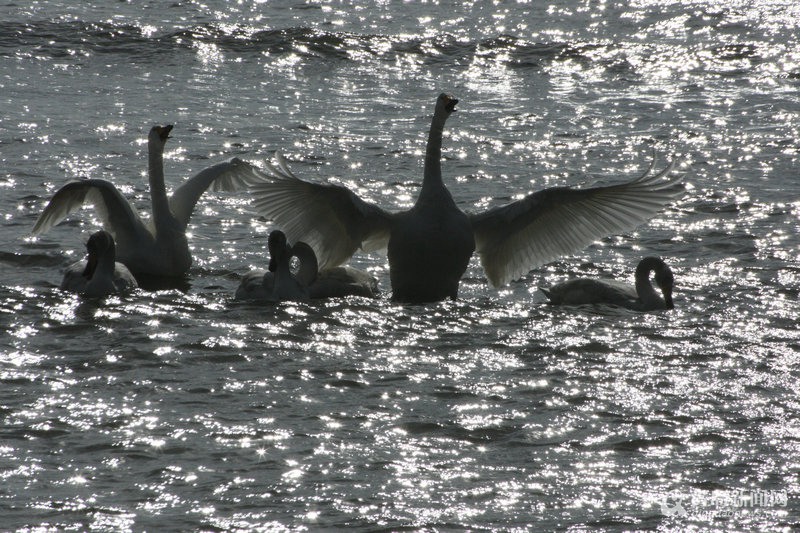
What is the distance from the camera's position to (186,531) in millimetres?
6414

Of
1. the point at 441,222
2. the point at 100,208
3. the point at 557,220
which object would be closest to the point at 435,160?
the point at 441,222

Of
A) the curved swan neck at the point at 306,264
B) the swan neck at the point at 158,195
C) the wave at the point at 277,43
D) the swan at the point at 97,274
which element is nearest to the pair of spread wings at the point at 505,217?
the curved swan neck at the point at 306,264

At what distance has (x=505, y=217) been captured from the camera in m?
12.0

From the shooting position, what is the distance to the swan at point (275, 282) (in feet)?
37.0

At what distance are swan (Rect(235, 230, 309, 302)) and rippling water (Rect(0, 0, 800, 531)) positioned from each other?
19cm

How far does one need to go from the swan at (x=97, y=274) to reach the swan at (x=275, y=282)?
3.66 feet

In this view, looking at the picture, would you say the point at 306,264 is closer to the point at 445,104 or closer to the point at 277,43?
the point at 445,104

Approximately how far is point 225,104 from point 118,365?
11578 millimetres

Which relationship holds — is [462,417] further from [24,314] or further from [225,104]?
[225,104]

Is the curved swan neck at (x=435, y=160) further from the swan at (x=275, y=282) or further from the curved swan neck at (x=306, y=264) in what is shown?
the swan at (x=275, y=282)

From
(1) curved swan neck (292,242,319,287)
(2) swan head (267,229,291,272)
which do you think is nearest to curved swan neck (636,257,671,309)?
(1) curved swan neck (292,242,319,287)

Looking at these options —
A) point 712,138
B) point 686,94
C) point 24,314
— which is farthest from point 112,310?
point 686,94
